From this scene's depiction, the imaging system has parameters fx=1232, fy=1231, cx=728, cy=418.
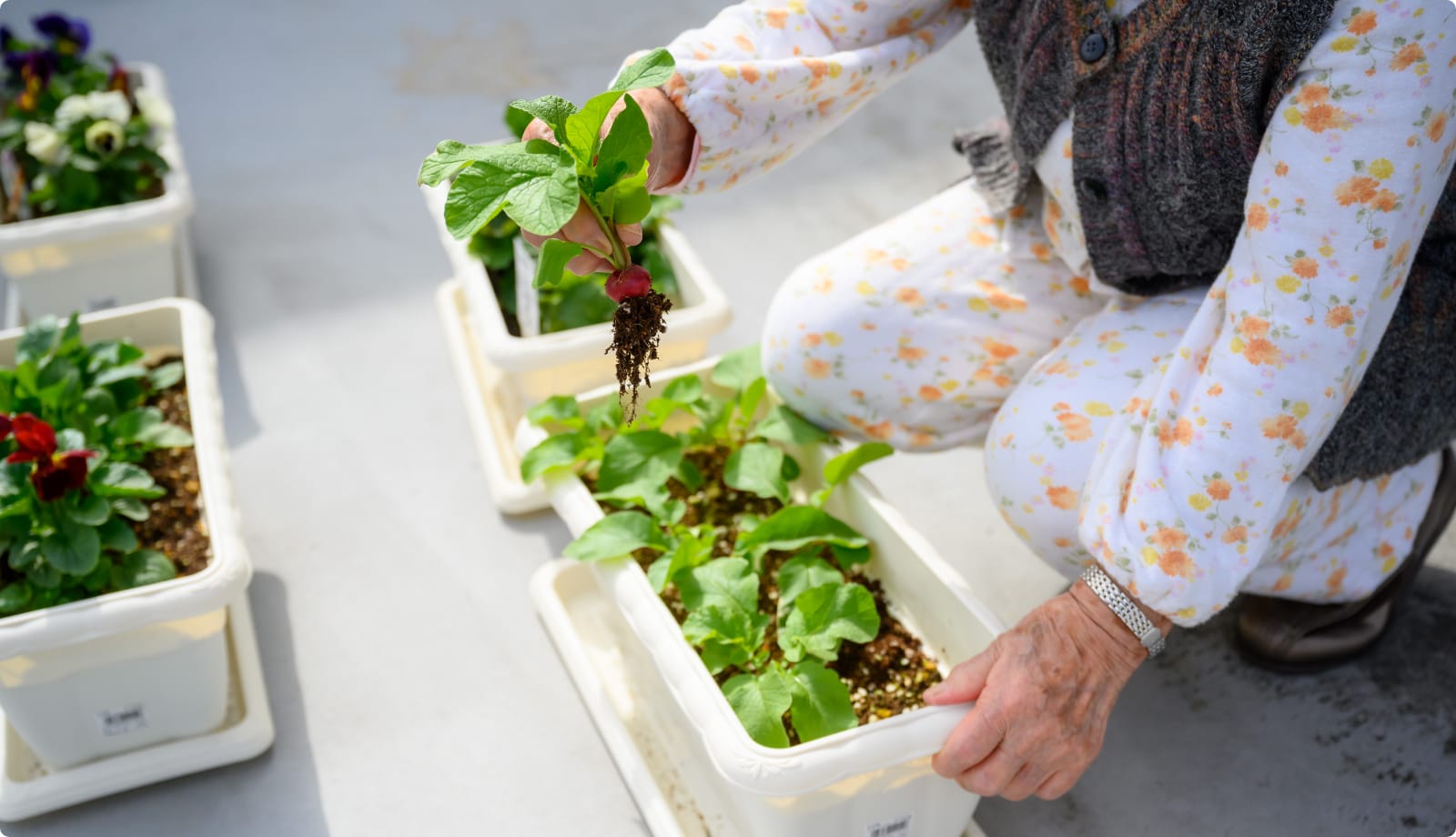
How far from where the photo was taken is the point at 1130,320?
3.39 feet

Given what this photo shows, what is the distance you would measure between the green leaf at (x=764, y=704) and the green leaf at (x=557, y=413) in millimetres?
368

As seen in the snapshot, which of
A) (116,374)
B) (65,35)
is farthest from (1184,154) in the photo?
(65,35)

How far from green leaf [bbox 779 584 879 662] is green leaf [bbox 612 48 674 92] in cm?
43

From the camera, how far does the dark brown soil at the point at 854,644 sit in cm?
102

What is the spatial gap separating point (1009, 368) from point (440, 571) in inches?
24.5

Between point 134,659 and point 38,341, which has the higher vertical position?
point 38,341

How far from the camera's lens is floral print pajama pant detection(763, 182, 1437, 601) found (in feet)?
3.30

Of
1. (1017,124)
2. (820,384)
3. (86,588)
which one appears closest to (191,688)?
(86,588)

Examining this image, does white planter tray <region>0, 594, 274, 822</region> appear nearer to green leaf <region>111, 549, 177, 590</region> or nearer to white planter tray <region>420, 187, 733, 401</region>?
green leaf <region>111, 549, 177, 590</region>

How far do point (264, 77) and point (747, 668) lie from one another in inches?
69.8

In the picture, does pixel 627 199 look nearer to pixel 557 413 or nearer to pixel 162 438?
pixel 557 413

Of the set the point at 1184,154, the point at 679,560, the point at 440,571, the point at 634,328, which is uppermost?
the point at 1184,154

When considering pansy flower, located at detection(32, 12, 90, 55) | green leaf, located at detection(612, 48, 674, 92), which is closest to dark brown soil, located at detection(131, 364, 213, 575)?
green leaf, located at detection(612, 48, 674, 92)

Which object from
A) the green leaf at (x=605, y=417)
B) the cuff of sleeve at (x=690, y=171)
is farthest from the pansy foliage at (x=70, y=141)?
the cuff of sleeve at (x=690, y=171)
